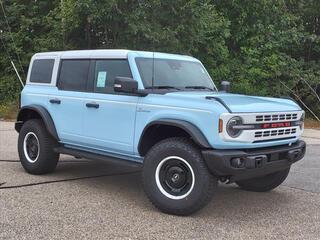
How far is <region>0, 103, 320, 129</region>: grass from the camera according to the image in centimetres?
1845

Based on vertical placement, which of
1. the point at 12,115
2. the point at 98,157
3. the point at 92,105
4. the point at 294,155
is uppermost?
the point at 92,105

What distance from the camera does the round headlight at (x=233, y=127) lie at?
5.69 meters

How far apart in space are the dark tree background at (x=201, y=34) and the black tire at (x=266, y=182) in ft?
32.5

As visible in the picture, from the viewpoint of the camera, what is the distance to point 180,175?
602 cm

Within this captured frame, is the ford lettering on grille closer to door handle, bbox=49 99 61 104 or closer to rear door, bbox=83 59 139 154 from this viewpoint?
rear door, bbox=83 59 139 154

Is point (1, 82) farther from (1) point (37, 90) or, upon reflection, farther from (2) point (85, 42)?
(1) point (37, 90)

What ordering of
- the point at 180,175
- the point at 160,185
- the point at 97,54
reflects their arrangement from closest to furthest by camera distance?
the point at 180,175
the point at 160,185
the point at 97,54

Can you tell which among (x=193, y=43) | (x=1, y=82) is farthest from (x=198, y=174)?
(x=1, y=82)

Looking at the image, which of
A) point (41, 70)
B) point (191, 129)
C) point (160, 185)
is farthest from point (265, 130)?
point (41, 70)

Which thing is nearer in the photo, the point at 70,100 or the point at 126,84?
the point at 126,84

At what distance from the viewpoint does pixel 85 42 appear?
66.8ft

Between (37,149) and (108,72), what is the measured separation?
185 cm

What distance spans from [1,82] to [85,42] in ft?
13.7

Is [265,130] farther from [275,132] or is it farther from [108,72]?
[108,72]
